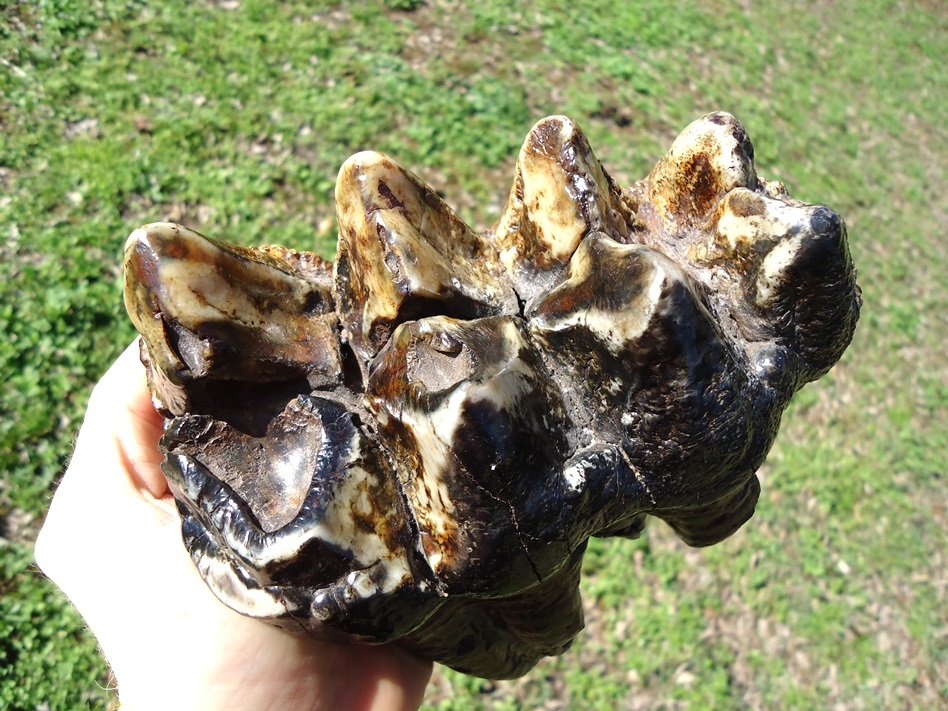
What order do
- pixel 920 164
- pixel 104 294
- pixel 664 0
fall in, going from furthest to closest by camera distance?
pixel 920 164 → pixel 664 0 → pixel 104 294

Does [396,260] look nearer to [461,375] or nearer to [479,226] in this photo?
[461,375]

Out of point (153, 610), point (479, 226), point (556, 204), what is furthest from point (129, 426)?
point (479, 226)

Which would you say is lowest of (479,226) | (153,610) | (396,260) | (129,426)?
(479,226)

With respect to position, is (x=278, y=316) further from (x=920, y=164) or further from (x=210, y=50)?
(x=920, y=164)

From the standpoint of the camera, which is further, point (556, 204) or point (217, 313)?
point (556, 204)

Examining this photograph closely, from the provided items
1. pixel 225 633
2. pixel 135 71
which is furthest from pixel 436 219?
pixel 135 71

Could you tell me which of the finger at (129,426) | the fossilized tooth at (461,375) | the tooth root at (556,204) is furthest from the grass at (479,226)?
the tooth root at (556,204)
